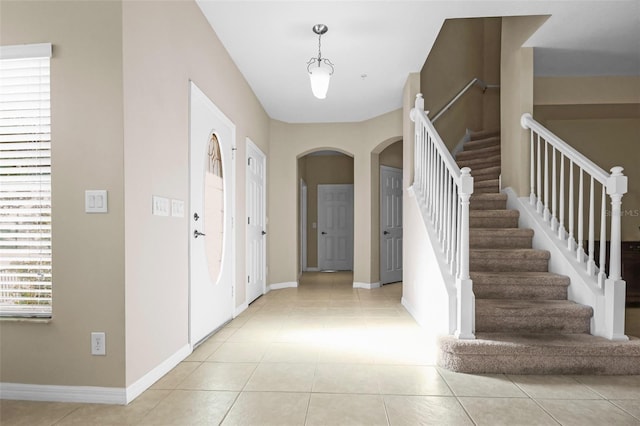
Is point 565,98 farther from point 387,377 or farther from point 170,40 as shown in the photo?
point 170,40

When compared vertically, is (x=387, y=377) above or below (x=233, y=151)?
below

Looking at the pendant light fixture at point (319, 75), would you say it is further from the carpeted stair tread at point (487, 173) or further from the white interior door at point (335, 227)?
the white interior door at point (335, 227)

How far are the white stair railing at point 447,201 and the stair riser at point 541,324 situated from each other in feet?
0.95

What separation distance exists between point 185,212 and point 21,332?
119cm

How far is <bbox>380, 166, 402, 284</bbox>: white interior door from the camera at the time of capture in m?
6.62

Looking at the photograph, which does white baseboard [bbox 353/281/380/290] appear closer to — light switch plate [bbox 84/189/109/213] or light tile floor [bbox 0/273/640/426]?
light tile floor [bbox 0/273/640/426]

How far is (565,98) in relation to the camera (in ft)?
15.4

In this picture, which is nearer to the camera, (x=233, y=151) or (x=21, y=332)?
(x=21, y=332)

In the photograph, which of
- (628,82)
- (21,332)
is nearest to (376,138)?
(628,82)

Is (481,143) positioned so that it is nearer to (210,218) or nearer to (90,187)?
(210,218)

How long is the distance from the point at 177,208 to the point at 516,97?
3.61 m

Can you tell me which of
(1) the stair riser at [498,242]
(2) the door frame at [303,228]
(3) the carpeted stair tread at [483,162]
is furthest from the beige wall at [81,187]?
(2) the door frame at [303,228]

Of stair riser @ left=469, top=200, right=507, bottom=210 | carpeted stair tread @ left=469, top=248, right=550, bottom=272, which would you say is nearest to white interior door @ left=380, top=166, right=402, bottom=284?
stair riser @ left=469, top=200, right=507, bottom=210

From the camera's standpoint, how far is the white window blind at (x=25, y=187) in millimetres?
2238
